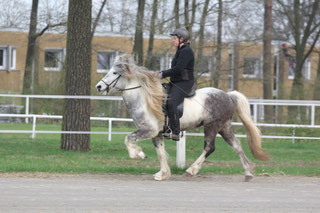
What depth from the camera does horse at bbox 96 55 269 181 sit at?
10406mm

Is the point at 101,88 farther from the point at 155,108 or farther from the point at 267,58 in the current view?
the point at 267,58

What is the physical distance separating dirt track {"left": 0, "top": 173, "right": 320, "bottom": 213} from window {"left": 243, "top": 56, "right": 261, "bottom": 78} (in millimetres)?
14573

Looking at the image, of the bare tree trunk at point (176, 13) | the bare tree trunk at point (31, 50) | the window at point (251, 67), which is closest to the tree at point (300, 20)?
the window at point (251, 67)

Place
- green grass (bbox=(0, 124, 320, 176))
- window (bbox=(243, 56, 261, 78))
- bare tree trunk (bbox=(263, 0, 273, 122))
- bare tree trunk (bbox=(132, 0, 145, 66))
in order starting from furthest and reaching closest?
bare tree trunk (bbox=(263, 0, 273, 122)) → window (bbox=(243, 56, 261, 78)) → bare tree trunk (bbox=(132, 0, 145, 66)) → green grass (bbox=(0, 124, 320, 176))

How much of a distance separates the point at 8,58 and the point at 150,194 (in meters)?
36.6

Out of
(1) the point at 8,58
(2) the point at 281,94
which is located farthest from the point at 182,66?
(1) the point at 8,58

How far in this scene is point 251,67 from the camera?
90.2 feet

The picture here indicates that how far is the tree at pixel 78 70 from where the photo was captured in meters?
15.5

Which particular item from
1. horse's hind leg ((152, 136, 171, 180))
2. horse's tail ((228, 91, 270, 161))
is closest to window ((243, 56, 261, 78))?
horse's tail ((228, 91, 270, 161))

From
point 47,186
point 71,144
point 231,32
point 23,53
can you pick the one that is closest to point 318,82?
point 231,32

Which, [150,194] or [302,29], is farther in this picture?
[302,29]

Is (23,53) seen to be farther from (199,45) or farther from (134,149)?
(134,149)

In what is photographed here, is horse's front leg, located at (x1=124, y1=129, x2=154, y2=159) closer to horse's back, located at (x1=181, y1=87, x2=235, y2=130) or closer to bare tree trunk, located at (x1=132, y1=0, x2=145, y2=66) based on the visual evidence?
horse's back, located at (x1=181, y1=87, x2=235, y2=130)

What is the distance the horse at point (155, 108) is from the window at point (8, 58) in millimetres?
33781
